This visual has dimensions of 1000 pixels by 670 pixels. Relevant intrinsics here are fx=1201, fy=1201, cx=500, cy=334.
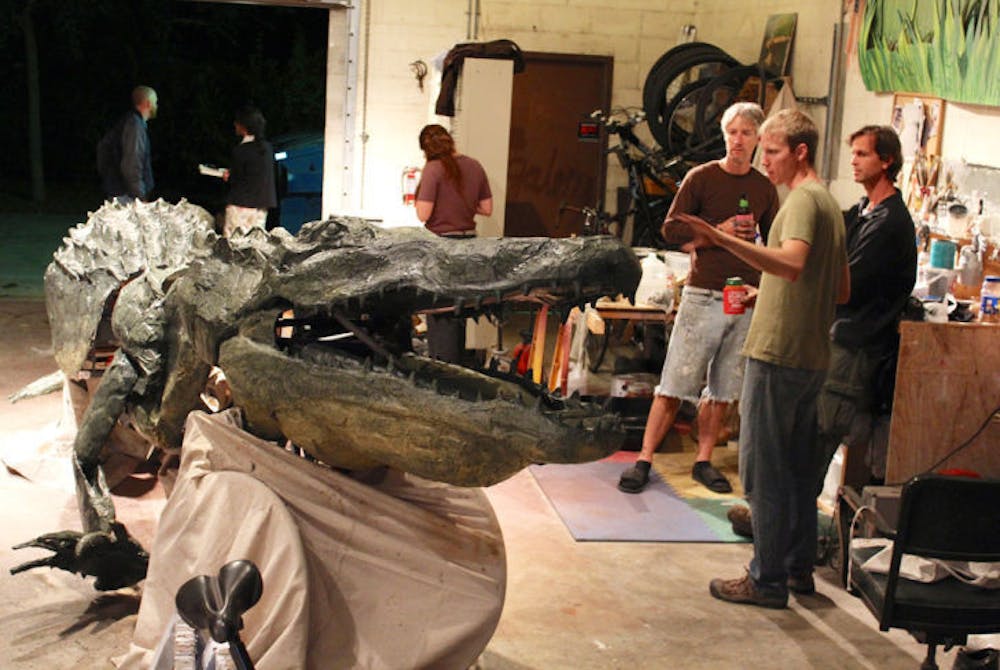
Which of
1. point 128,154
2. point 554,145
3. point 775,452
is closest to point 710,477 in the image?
point 775,452

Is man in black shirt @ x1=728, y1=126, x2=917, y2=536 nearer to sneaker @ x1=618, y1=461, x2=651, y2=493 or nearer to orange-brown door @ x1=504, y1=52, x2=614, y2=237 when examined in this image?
sneaker @ x1=618, y1=461, x2=651, y2=493

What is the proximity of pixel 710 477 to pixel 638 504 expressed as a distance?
48 centimetres

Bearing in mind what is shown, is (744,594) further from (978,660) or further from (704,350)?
(704,350)

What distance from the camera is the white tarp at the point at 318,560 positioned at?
276 cm

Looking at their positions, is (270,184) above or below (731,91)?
below

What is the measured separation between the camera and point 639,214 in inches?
362

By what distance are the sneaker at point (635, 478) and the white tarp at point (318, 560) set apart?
249 cm

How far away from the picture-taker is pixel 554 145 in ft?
33.0

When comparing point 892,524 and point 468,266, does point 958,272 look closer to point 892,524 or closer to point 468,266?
point 892,524

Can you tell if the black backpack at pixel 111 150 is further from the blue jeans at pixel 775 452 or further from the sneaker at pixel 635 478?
the blue jeans at pixel 775 452

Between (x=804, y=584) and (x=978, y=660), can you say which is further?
(x=804, y=584)

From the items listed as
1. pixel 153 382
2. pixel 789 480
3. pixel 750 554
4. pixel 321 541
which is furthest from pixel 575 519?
pixel 321 541

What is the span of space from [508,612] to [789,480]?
43.1 inches

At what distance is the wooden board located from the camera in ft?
15.7
